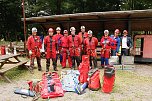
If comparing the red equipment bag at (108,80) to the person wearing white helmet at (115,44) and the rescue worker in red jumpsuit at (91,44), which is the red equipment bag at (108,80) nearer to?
the rescue worker in red jumpsuit at (91,44)

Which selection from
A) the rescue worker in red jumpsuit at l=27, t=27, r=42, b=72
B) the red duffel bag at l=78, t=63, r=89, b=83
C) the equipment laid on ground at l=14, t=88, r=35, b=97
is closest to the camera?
the equipment laid on ground at l=14, t=88, r=35, b=97

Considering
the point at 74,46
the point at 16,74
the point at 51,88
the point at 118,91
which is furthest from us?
the point at 74,46

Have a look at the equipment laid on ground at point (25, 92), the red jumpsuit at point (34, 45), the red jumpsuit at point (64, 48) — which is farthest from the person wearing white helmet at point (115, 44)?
the equipment laid on ground at point (25, 92)

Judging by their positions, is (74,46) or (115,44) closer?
(74,46)

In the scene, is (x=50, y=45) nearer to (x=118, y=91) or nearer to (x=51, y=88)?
(x=51, y=88)

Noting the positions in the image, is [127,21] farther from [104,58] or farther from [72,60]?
[72,60]

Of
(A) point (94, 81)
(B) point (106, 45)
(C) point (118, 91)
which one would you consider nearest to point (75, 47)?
(B) point (106, 45)

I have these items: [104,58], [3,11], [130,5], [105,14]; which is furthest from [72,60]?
[3,11]

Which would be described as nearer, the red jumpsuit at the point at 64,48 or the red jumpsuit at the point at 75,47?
Answer: the red jumpsuit at the point at 75,47

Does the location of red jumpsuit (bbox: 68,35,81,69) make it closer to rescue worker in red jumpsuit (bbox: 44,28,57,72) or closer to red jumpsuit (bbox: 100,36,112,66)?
rescue worker in red jumpsuit (bbox: 44,28,57,72)

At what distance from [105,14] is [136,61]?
9.31 feet

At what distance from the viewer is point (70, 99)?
5809 millimetres

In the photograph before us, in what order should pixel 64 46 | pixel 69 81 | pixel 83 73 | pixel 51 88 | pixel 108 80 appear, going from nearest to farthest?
pixel 51 88 → pixel 108 80 → pixel 69 81 → pixel 83 73 → pixel 64 46

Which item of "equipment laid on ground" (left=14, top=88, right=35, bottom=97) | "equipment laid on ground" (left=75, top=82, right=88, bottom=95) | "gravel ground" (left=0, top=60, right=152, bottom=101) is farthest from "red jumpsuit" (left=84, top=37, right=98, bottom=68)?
"equipment laid on ground" (left=14, top=88, right=35, bottom=97)
